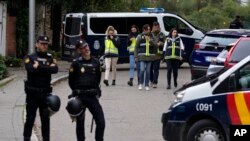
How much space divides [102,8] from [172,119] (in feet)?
79.9

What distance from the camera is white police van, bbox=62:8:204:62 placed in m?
25.5

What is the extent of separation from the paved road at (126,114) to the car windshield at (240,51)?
2022mm

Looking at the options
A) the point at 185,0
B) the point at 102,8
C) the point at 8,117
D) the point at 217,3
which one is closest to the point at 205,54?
the point at 8,117

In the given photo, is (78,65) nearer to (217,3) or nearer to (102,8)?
(102,8)

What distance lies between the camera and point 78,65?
9.63 metres

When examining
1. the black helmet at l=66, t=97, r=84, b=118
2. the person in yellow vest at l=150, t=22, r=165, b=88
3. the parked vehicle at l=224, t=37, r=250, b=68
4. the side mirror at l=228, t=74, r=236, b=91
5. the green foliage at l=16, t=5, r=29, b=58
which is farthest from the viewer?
the green foliage at l=16, t=5, r=29, b=58

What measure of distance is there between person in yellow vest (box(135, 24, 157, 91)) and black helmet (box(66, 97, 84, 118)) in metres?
8.71

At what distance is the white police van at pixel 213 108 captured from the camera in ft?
28.8

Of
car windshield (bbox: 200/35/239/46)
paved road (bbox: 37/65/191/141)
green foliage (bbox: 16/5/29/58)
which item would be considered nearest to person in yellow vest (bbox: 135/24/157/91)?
paved road (bbox: 37/65/191/141)

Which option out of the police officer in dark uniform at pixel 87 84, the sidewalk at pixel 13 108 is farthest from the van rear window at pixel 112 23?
the police officer in dark uniform at pixel 87 84

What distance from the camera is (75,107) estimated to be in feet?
31.0

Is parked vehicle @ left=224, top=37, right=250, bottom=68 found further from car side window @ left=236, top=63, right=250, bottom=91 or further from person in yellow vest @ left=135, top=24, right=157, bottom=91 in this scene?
car side window @ left=236, top=63, right=250, bottom=91

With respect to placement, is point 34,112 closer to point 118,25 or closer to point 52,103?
point 52,103

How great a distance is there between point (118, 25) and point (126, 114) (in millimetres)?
11840
